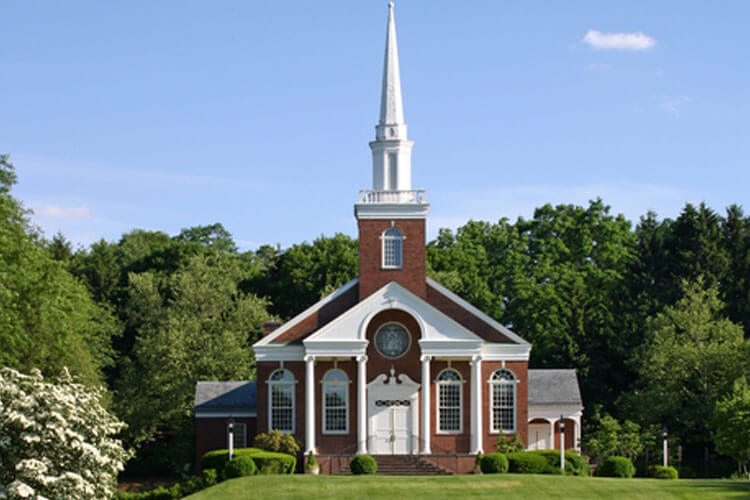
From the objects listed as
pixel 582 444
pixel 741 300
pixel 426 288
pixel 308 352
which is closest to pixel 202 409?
pixel 308 352

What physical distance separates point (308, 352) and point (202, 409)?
7.08m

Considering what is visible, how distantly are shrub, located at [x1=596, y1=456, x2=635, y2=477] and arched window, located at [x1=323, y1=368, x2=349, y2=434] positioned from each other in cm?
1073

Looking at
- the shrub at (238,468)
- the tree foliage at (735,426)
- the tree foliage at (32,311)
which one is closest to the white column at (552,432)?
the tree foliage at (735,426)

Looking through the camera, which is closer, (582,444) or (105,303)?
(582,444)

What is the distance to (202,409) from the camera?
58.9 m

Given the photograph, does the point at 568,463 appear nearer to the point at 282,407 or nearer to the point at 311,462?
the point at 311,462

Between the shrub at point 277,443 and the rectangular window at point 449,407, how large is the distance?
5953mm

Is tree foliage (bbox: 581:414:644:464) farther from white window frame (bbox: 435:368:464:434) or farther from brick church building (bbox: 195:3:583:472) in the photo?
white window frame (bbox: 435:368:464:434)

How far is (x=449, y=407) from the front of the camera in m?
55.4

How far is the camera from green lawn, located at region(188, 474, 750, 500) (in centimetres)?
4150

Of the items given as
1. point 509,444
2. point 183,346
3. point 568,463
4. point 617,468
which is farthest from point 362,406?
point 183,346

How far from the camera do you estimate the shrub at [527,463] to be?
49688 mm

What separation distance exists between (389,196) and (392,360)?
6690 millimetres

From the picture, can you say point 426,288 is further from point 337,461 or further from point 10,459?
point 10,459
